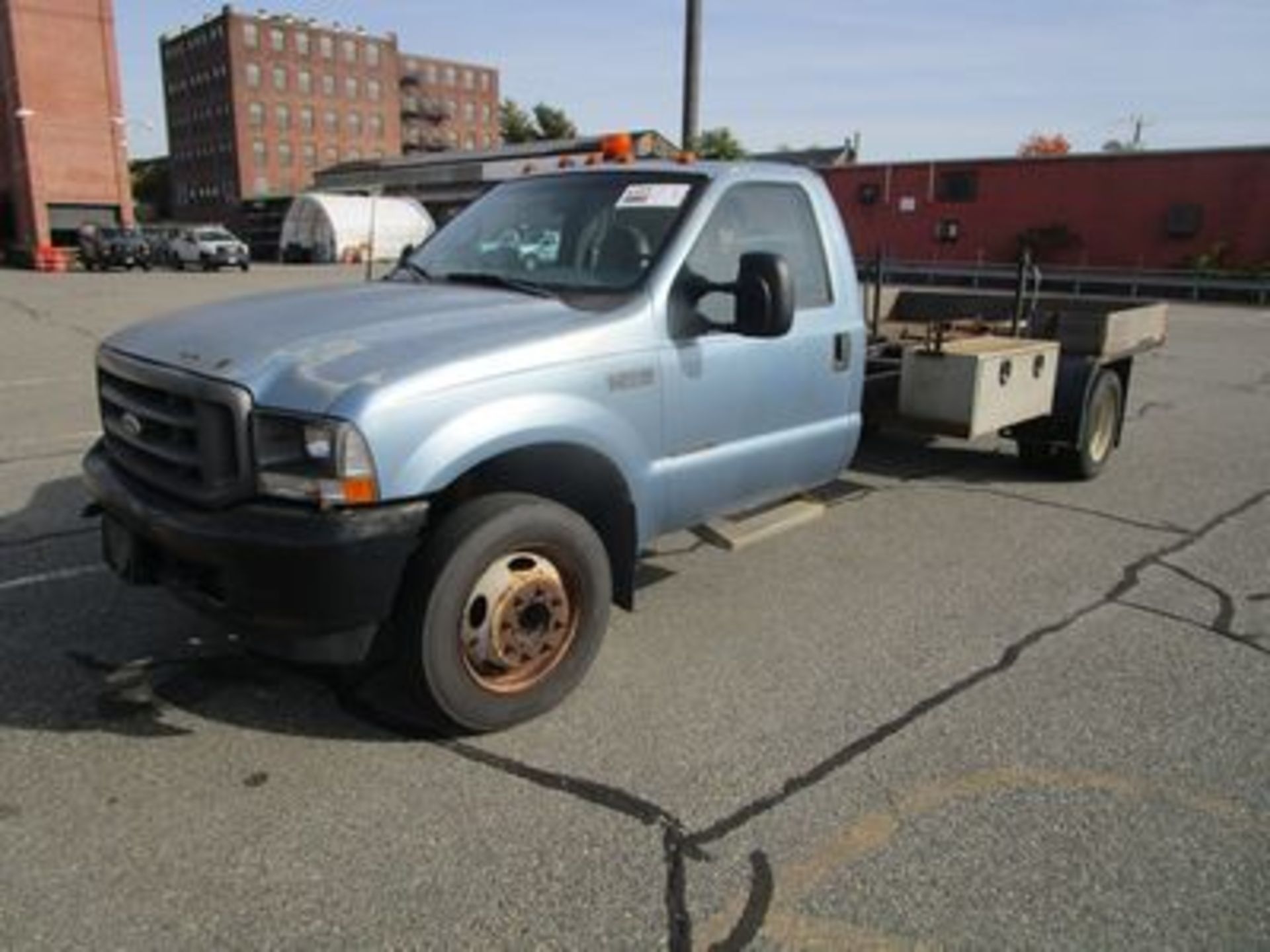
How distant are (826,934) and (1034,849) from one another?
773 millimetres

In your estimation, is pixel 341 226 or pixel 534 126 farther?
pixel 534 126

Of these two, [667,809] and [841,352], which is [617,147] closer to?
[841,352]

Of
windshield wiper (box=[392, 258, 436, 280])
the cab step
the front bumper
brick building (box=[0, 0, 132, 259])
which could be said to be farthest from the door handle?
brick building (box=[0, 0, 132, 259])

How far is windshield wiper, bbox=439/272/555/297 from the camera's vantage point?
4230mm

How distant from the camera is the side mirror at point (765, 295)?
394 centimetres

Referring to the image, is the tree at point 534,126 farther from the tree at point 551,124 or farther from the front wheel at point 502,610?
the front wheel at point 502,610

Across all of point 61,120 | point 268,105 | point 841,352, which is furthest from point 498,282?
point 268,105

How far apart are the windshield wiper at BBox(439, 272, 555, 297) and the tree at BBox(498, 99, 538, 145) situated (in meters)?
119

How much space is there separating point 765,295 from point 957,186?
122 ft

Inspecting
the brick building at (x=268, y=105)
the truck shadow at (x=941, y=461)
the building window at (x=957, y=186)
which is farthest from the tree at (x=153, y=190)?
the truck shadow at (x=941, y=461)

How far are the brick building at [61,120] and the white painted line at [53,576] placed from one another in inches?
2038

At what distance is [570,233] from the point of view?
461 cm

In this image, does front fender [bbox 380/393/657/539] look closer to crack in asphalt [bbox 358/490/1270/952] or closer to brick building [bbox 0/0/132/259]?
crack in asphalt [bbox 358/490/1270/952]

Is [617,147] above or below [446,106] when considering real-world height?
below
